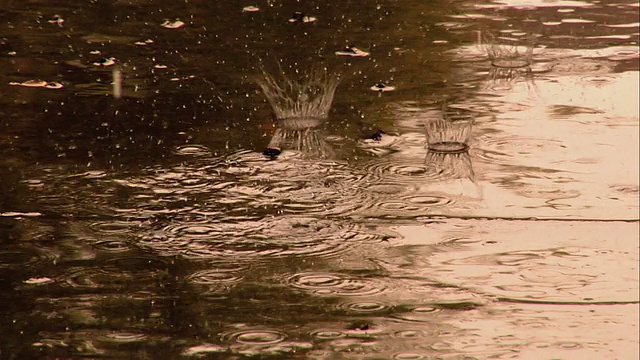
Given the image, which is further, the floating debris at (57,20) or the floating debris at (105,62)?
the floating debris at (57,20)

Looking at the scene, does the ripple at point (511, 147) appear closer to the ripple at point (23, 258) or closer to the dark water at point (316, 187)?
the dark water at point (316, 187)

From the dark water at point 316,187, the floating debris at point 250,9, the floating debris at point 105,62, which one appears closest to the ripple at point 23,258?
the dark water at point 316,187

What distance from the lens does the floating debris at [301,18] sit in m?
5.02

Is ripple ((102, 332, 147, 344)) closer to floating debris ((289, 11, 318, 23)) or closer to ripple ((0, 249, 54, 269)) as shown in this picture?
ripple ((0, 249, 54, 269))

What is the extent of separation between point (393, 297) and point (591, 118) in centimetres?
166

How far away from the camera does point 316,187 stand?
10.7 feet

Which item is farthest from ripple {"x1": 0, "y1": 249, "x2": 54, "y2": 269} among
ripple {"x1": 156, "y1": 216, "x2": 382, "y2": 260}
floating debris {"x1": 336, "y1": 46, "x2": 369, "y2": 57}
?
floating debris {"x1": 336, "y1": 46, "x2": 369, "y2": 57}

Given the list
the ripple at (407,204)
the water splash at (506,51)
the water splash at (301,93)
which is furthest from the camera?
the water splash at (506,51)

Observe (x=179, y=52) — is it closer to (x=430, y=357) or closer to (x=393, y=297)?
(x=393, y=297)

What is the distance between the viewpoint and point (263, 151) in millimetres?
3543

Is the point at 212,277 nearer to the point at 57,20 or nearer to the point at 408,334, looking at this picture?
the point at 408,334

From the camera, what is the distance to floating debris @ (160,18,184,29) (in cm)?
491

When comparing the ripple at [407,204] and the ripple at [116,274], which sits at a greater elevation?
the ripple at [407,204]

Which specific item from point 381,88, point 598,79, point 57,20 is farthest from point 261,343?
point 57,20
